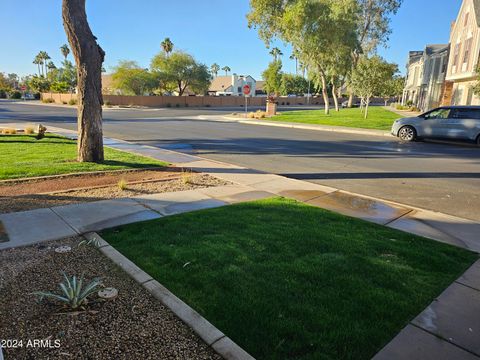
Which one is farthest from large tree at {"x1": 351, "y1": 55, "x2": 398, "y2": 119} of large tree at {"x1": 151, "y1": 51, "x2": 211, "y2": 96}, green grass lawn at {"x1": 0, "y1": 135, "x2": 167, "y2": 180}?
large tree at {"x1": 151, "y1": 51, "x2": 211, "y2": 96}

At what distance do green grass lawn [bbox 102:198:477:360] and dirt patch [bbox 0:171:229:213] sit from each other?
191 centimetres

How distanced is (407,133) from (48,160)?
1597cm

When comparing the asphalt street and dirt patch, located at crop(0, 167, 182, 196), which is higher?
the asphalt street

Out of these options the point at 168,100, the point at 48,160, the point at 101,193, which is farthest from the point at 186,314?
the point at 168,100

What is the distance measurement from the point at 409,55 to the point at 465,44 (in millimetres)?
36436

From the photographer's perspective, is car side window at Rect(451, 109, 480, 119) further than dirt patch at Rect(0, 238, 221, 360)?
Yes

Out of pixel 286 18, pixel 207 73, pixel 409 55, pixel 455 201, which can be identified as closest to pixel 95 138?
pixel 455 201

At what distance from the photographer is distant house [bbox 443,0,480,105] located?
25.6 meters

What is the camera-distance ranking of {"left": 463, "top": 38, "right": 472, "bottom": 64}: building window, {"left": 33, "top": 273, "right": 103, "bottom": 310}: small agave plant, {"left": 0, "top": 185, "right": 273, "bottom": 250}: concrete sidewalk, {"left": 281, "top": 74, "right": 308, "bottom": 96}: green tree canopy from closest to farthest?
1. {"left": 33, "top": 273, "right": 103, "bottom": 310}: small agave plant
2. {"left": 0, "top": 185, "right": 273, "bottom": 250}: concrete sidewalk
3. {"left": 463, "top": 38, "right": 472, "bottom": 64}: building window
4. {"left": 281, "top": 74, "right": 308, "bottom": 96}: green tree canopy

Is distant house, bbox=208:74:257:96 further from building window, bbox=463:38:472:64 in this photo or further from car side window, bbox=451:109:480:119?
car side window, bbox=451:109:480:119

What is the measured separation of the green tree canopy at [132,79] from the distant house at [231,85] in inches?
1715

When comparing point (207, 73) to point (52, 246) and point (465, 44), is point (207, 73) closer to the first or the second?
point (465, 44)

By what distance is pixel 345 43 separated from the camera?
30.2 metres

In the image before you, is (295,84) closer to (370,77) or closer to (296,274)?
Result: (370,77)
